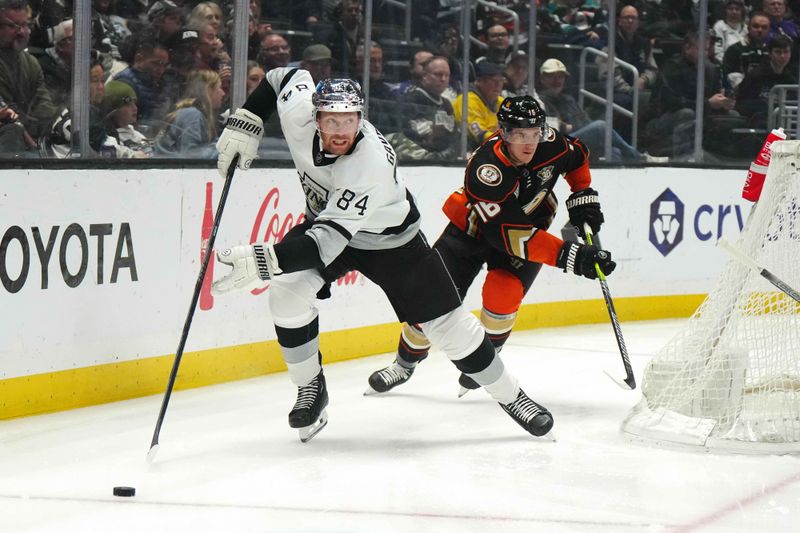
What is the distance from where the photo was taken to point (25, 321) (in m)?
4.03

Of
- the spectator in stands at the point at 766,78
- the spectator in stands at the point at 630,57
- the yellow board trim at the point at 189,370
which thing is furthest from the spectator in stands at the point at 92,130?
the spectator in stands at the point at 766,78

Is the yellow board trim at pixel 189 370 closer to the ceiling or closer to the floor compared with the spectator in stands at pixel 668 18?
closer to the floor

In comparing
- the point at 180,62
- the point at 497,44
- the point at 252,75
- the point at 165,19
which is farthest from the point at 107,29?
the point at 497,44

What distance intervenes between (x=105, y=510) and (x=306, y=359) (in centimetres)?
92

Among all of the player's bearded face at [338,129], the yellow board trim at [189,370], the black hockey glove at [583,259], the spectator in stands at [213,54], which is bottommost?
the yellow board trim at [189,370]

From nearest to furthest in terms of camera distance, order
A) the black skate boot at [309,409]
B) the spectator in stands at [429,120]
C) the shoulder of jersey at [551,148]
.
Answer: the black skate boot at [309,409], the shoulder of jersey at [551,148], the spectator in stands at [429,120]

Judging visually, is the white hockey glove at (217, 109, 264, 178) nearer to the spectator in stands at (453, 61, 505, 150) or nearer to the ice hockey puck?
the ice hockey puck

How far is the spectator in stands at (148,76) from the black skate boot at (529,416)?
189cm

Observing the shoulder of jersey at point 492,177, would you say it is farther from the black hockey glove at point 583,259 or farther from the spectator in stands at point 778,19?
the spectator in stands at point 778,19

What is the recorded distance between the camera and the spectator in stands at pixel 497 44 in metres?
6.64

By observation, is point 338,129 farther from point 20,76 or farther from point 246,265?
point 20,76

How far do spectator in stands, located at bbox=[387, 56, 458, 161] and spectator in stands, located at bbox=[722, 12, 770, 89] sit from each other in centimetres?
228

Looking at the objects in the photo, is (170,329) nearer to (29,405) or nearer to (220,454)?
(29,405)

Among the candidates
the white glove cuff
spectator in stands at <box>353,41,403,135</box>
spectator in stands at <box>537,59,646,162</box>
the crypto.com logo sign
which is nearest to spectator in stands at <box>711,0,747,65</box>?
spectator in stands at <box>537,59,646,162</box>
